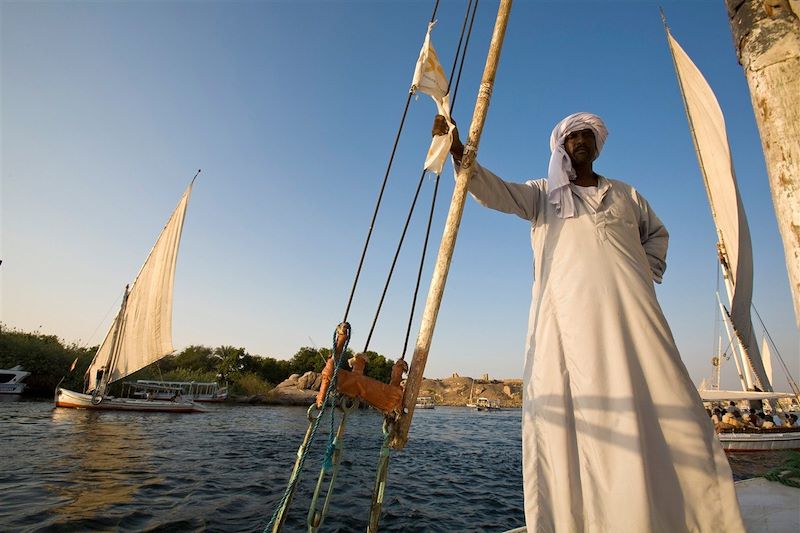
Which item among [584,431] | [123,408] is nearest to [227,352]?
[123,408]

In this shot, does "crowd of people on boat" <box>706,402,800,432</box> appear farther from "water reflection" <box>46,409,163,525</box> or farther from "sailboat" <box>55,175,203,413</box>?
"sailboat" <box>55,175,203,413</box>

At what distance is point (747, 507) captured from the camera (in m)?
2.52

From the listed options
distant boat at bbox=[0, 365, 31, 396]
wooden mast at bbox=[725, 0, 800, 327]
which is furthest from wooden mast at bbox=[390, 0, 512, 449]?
distant boat at bbox=[0, 365, 31, 396]

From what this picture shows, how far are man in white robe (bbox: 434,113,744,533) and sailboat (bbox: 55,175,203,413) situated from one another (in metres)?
28.6

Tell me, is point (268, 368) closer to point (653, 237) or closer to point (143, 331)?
point (143, 331)

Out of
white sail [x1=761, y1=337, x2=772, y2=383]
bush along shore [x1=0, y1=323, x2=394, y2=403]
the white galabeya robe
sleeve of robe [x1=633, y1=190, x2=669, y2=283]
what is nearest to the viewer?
the white galabeya robe

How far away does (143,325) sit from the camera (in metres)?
24.9

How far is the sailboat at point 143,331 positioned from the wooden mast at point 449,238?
28.4 metres

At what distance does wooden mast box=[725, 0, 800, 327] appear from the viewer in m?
1.20

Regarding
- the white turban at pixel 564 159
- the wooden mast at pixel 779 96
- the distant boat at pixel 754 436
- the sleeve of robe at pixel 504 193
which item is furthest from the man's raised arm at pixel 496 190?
the distant boat at pixel 754 436

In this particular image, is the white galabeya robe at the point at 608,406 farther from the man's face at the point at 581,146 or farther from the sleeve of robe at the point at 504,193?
the man's face at the point at 581,146

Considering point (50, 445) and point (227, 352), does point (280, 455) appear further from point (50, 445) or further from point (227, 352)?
point (227, 352)

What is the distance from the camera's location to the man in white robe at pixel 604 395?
1.53 meters

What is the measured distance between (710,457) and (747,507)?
5.26 ft
